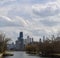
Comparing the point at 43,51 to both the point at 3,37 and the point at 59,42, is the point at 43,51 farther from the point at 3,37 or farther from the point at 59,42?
the point at 3,37

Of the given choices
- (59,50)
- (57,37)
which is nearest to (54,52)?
(59,50)

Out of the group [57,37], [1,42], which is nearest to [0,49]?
[1,42]

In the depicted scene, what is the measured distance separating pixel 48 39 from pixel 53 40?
298 inches

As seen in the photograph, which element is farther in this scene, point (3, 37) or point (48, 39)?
point (48, 39)

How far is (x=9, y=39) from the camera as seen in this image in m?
152

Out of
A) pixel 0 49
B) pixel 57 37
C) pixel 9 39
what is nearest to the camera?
pixel 0 49

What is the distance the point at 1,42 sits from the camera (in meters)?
144

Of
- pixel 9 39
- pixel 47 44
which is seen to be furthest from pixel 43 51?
pixel 9 39

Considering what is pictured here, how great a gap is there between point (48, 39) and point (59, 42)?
38.9ft

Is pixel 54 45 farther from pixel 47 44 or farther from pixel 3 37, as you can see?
pixel 3 37

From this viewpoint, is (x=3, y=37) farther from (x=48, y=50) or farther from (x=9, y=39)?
(x=48, y=50)

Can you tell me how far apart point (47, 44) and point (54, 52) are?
21.7 feet

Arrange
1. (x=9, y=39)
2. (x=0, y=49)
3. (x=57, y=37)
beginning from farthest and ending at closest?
(x=57, y=37), (x=9, y=39), (x=0, y=49)

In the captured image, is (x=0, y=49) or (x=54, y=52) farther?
(x=54, y=52)
